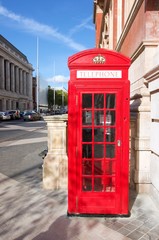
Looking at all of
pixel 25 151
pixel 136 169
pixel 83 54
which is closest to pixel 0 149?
pixel 25 151

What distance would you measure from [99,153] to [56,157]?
1.58 metres

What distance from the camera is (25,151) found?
10422 millimetres

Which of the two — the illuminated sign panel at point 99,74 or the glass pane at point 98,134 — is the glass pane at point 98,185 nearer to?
the glass pane at point 98,134

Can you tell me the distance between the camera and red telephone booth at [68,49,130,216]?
3.88 metres

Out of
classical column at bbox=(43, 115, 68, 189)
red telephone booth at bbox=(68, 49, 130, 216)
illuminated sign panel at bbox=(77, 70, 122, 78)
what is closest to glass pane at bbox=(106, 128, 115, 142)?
red telephone booth at bbox=(68, 49, 130, 216)

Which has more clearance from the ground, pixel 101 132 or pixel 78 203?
pixel 101 132

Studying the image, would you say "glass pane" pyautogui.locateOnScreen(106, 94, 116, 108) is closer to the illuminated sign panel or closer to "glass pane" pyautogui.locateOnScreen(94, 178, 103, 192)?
the illuminated sign panel

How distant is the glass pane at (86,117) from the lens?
13.1 feet

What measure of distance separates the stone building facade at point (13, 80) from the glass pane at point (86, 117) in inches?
2473

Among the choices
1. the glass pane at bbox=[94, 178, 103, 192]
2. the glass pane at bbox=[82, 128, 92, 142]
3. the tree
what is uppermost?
the tree

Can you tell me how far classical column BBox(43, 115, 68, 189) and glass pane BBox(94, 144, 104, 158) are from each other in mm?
1484

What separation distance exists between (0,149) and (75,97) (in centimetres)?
794

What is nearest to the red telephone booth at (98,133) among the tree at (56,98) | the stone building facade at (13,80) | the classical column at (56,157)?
the classical column at (56,157)

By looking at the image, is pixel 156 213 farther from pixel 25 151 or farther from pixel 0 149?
pixel 0 149
